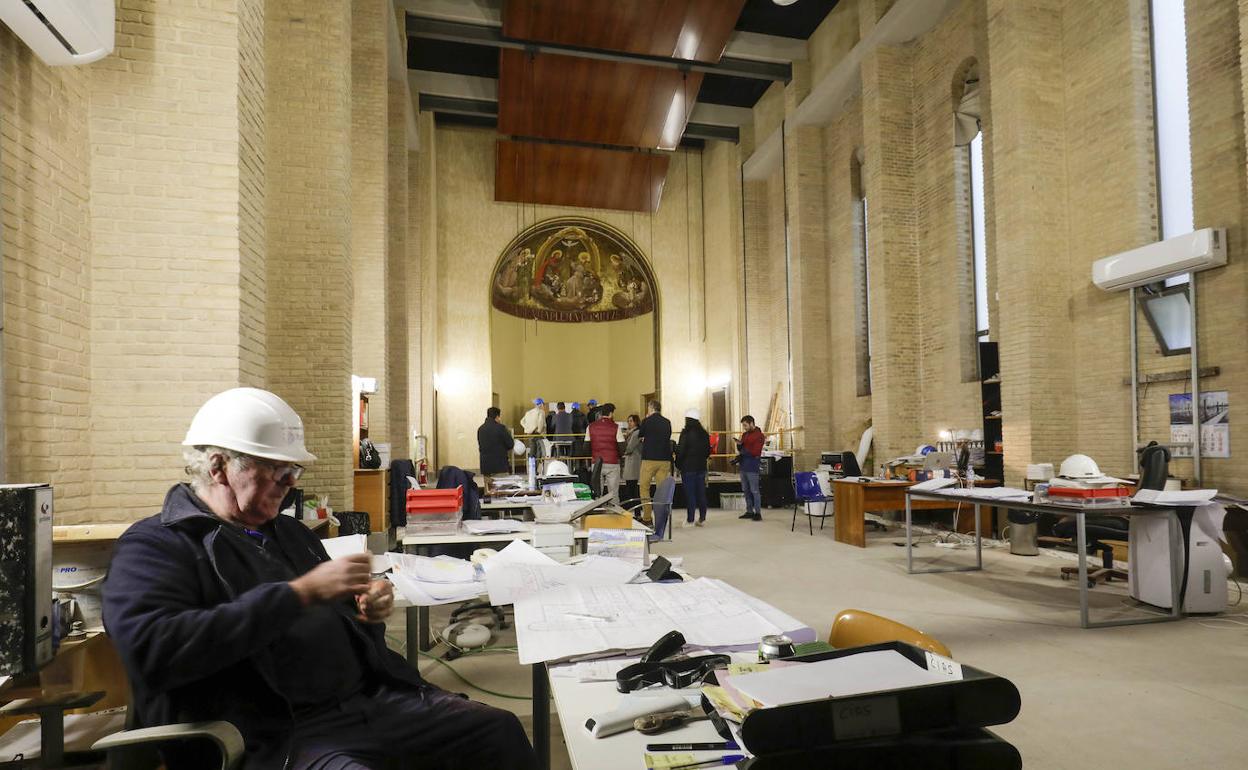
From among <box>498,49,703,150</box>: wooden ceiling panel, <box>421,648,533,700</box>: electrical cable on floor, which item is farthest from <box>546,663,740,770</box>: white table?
<box>498,49,703,150</box>: wooden ceiling panel

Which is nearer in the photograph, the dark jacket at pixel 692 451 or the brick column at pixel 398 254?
the dark jacket at pixel 692 451

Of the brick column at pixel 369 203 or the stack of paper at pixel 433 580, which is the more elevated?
the brick column at pixel 369 203

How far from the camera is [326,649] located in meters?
1.81

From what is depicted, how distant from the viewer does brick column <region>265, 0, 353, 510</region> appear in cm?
675

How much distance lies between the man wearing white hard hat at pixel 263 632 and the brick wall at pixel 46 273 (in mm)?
2414

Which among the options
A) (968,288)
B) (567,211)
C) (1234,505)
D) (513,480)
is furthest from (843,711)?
(567,211)

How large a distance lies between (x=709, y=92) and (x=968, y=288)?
27.8 ft

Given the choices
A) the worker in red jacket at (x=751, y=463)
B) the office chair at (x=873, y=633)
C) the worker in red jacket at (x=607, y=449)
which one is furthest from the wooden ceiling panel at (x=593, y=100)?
the office chair at (x=873, y=633)

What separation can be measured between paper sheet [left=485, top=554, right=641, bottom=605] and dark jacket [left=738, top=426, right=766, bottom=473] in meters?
8.71

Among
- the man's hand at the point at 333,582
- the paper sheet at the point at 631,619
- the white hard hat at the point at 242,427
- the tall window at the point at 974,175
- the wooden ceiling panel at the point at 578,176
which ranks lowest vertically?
the paper sheet at the point at 631,619

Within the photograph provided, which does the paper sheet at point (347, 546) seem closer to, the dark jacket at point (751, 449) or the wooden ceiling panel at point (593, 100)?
the dark jacket at point (751, 449)

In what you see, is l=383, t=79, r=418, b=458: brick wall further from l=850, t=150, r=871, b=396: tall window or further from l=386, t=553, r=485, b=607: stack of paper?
l=386, t=553, r=485, b=607: stack of paper

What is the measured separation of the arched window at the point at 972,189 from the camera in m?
11.1

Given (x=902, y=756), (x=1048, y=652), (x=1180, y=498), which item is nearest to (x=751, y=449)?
(x=1180, y=498)
